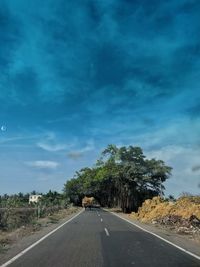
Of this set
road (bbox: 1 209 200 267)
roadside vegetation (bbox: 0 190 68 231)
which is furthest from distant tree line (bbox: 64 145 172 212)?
road (bbox: 1 209 200 267)

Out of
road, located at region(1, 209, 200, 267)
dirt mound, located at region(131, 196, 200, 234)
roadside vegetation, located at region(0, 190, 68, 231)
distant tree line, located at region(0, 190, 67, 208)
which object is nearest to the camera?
road, located at region(1, 209, 200, 267)

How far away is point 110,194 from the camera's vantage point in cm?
9625

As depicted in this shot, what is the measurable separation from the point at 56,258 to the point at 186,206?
24.7 meters

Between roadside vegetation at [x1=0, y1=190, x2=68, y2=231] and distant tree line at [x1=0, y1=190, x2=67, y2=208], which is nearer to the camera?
roadside vegetation at [x1=0, y1=190, x2=68, y2=231]

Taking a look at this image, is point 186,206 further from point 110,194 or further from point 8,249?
point 110,194

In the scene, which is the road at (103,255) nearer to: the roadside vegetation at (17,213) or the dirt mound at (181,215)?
the dirt mound at (181,215)

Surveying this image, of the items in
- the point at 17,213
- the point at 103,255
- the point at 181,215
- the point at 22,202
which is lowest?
the point at 103,255

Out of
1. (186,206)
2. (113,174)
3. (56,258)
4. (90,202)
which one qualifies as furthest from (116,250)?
(90,202)

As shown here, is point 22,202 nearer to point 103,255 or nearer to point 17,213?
point 17,213

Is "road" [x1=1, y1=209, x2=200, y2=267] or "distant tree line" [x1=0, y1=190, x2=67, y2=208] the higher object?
"distant tree line" [x1=0, y1=190, x2=67, y2=208]

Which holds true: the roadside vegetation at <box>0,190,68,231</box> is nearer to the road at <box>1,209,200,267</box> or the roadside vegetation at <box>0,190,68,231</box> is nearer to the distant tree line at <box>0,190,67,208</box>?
the distant tree line at <box>0,190,67,208</box>

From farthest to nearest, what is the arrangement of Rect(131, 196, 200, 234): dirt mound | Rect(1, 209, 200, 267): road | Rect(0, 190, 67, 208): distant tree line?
Rect(0, 190, 67, 208): distant tree line
Rect(131, 196, 200, 234): dirt mound
Rect(1, 209, 200, 267): road

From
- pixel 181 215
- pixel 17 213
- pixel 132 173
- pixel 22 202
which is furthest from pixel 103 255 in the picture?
pixel 22 202

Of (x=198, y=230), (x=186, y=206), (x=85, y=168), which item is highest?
(x=85, y=168)
